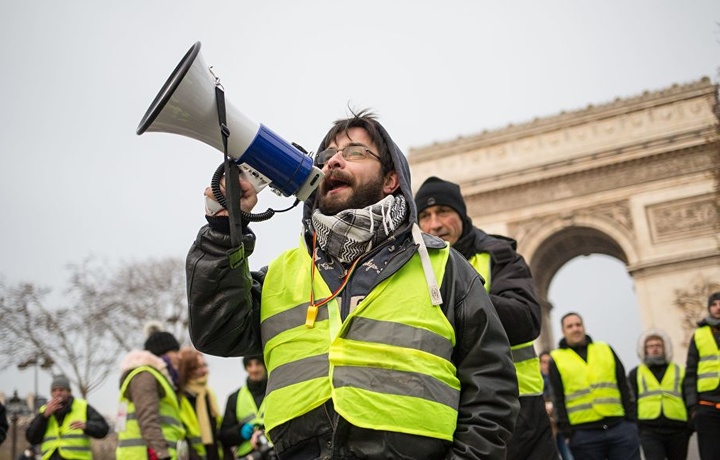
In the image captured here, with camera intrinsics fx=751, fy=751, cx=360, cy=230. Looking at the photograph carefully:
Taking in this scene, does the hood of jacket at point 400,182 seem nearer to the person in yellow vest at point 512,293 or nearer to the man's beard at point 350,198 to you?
the man's beard at point 350,198

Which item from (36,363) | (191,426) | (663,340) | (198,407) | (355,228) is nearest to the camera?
(355,228)

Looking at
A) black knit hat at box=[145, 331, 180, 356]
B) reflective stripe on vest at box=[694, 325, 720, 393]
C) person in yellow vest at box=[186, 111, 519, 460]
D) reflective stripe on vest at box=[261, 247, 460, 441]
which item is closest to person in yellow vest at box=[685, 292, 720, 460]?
reflective stripe on vest at box=[694, 325, 720, 393]

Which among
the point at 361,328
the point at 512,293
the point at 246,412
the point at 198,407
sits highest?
the point at 512,293

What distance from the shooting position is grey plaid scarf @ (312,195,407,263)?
2.56m

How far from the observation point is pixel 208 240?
2.42 metres

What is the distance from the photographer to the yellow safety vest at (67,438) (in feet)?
24.3

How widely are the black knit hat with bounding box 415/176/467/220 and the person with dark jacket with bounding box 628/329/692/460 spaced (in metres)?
4.70

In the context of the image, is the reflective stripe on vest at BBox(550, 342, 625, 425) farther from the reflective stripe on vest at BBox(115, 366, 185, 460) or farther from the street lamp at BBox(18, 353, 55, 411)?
the street lamp at BBox(18, 353, 55, 411)

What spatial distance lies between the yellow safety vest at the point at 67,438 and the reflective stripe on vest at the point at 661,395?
231 inches

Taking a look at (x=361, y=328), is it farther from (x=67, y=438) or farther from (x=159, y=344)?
(x=67, y=438)

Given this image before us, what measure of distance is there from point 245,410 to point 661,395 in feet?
14.8

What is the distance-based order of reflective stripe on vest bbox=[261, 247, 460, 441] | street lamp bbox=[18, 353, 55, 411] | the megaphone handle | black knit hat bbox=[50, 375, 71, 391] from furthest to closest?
street lamp bbox=[18, 353, 55, 411] → black knit hat bbox=[50, 375, 71, 391] → the megaphone handle → reflective stripe on vest bbox=[261, 247, 460, 441]

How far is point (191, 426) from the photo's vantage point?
6.77m

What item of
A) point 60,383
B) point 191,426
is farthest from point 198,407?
point 60,383
